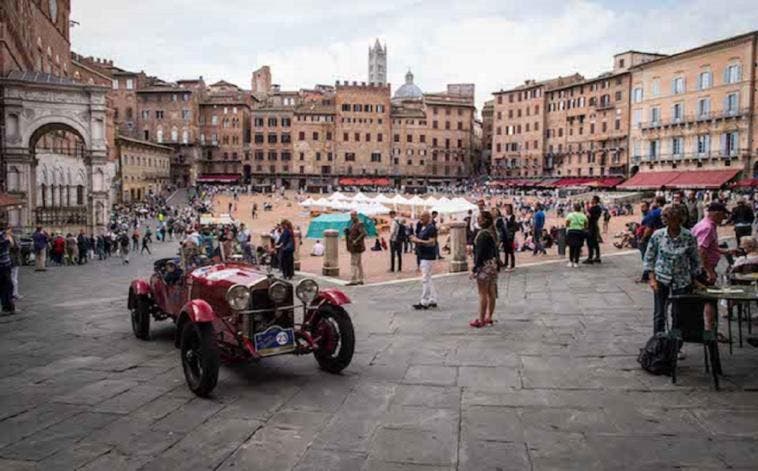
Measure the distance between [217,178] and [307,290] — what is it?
8881cm

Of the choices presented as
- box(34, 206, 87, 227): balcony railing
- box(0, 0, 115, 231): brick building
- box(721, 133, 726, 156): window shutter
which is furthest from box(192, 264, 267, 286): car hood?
box(721, 133, 726, 156): window shutter

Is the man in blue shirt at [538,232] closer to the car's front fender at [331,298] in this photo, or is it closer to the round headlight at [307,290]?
the car's front fender at [331,298]

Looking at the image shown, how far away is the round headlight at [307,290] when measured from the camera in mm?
6906

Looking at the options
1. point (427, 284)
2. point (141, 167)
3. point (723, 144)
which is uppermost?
point (723, 144)

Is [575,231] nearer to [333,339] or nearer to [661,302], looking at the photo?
[661,302]

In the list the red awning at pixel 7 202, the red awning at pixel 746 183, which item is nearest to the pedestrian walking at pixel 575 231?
the red awning at pixel 7 202

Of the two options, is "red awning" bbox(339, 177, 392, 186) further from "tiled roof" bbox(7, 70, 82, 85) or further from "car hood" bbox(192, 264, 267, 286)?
"car hood" bbox(192, 264, 267, 286)

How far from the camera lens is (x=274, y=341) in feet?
21.3

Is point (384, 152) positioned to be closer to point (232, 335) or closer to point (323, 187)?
point (323, 187)

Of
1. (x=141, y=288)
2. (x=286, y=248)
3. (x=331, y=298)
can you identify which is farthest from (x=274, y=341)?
(x=286, y=248)

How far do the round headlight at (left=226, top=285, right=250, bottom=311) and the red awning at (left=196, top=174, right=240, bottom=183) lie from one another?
88240mm

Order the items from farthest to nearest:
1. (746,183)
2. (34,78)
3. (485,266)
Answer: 1. (746,183)
2. (34,78)
3. (485,266)

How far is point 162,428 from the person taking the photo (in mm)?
5352

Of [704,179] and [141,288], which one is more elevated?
[704,179]
